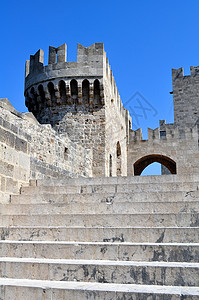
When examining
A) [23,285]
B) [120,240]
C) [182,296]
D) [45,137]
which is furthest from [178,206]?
[45,137]

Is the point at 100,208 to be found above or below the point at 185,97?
below

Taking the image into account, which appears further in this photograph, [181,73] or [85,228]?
[181,73]

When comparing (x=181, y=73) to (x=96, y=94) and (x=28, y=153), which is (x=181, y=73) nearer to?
(x=96, y=94)

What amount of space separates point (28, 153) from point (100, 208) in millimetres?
2189

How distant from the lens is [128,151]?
1864 centimetres

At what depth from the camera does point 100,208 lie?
14.2ft

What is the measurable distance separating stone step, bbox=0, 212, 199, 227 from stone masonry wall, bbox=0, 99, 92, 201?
31.6 inches

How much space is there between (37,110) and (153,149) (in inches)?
302

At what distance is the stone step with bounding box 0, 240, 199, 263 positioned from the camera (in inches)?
123

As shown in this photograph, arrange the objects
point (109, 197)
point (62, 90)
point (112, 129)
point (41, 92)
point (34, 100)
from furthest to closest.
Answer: point (112, 129) < point (34, 100) < point (41, 92) < point (62, 90) < point (109, 197)

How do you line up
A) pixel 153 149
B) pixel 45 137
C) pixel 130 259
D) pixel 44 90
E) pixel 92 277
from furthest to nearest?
pixel 153 149 → pixel 44 90 → pixel 45 137 → pixel 130 259 → pixel 92 277

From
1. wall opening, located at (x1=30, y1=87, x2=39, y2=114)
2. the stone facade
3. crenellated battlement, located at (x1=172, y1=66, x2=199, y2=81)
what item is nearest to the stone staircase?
the stone facade

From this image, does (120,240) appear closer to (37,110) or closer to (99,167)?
(99,167)

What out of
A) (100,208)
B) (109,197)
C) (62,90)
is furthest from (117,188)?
(62,90)
